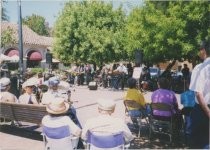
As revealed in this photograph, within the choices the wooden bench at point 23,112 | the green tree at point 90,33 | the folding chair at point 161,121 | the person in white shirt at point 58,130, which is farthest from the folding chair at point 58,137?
the green tree at point 90,33

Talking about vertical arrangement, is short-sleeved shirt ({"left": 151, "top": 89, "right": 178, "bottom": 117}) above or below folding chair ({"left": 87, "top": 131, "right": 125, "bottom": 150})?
above

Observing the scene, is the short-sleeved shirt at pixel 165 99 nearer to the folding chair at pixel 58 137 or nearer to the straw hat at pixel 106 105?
the folding chair at pixel 58 137

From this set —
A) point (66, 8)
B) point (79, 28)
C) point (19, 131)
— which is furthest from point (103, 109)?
point (66, 8)

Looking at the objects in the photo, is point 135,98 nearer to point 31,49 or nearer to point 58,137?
point 58,137

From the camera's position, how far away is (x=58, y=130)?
5.74m

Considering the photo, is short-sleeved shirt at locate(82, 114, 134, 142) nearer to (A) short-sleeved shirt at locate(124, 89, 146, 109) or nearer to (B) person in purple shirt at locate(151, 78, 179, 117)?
(B) person in purple shirt at locate(151, 78, 179, 117)

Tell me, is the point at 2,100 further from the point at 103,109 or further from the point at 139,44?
the point at 139,44

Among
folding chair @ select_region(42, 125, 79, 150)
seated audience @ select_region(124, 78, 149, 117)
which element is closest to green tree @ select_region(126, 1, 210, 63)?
seated audience @ select_region(124, 78, 149, 117)

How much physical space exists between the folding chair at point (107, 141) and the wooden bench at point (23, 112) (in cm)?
361

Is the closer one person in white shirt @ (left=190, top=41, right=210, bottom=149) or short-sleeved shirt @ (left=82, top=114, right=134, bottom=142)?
short-sleeved shirt @ (left=82, top=114, right=134, bottom=142)

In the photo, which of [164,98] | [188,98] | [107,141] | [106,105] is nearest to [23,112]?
[164,98]

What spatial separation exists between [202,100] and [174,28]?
664 inches

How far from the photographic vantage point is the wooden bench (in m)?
8.81

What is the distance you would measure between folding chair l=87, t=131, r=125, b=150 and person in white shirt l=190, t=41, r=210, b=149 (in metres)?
1.13
